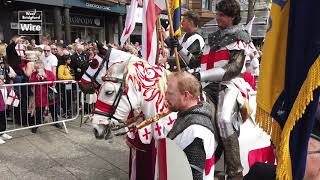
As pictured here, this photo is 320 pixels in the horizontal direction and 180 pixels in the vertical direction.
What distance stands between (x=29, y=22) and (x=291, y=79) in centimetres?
1103

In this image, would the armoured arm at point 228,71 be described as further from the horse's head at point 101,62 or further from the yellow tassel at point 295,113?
the yellow tassel at point 295,113

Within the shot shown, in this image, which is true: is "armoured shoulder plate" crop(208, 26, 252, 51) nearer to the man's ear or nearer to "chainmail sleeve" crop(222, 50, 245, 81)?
"chainmail sleeve" crop(222, 50, 245, 81)

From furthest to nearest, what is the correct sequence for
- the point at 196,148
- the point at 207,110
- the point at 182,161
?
the point at 207,110, the point at 196,148, the point at 182,161

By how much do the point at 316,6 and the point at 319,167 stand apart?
65cm

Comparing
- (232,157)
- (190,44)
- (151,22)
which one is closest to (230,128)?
(232,157)

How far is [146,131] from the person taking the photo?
11.2 ft

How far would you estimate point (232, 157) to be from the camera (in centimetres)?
322

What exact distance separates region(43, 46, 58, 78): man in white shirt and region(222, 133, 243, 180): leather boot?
596 centimetres

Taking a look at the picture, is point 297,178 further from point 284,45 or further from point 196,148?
point 196,148

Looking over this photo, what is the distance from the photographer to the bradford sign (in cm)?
1115

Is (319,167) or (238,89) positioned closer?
(319,167)

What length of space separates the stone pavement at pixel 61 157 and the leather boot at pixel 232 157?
2152mm

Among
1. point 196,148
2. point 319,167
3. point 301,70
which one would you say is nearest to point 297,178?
point 319,167

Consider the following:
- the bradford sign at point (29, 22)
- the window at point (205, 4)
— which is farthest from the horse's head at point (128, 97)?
the window at point (205, 4)
